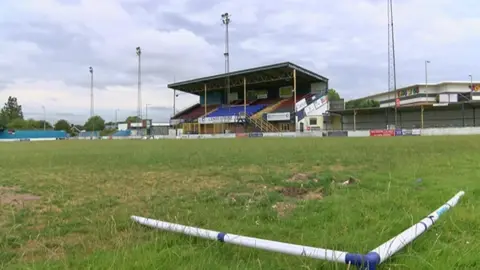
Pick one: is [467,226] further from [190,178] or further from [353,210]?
[190,178]

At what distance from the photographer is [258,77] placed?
226ft

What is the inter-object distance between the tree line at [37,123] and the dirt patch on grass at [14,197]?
126838mm

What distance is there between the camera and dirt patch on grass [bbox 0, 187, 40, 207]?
683 cm

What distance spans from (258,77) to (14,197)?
6314 cm

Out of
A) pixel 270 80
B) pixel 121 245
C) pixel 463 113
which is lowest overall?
pixel 121 245

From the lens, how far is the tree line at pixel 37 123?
440ft

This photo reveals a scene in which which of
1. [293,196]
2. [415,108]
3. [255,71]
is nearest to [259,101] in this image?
[255,71]

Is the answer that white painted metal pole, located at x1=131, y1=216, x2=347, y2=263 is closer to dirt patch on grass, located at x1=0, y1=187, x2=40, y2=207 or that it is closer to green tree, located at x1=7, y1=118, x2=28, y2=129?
dirt patch on grass, located at x1=0, y1=187, x2=40, y2=207

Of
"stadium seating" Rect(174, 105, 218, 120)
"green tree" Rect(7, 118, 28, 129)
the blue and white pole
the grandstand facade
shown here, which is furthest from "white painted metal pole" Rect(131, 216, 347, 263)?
"green tree" Rect(7, 118, 28, 129)

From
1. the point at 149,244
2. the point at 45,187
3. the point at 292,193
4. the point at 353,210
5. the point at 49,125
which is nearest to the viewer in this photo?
the point at 149,244

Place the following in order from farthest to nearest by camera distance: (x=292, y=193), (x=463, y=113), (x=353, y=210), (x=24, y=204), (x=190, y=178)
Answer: (x=463, y=113) → (x=190, y=178) → (x=292, y=193) → (x=24, y=204) → (x=353, y=210)

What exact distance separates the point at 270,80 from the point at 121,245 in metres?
63.8

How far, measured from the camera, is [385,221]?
4.88 metres

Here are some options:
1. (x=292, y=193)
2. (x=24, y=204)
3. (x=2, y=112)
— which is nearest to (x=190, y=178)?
(x=292, y=193)
